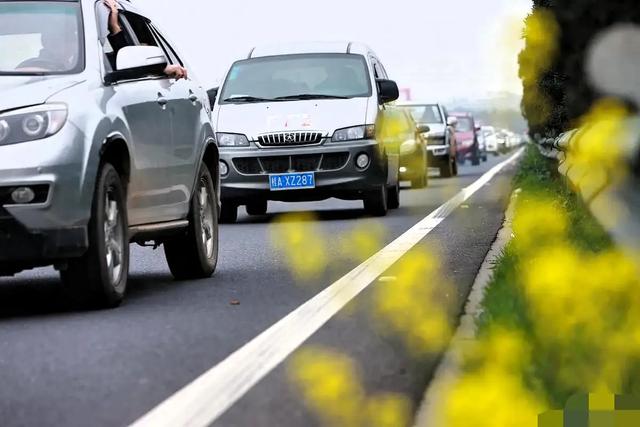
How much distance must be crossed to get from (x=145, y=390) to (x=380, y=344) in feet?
4.51

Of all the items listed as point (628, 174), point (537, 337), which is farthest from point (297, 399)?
point (628, 174)

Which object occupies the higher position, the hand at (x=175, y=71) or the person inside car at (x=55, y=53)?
the person inside car at (x=55, y=53)

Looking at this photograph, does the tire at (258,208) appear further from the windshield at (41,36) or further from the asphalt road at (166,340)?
the windshield at (41,36)

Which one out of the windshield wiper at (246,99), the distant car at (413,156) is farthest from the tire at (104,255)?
the distant car at (413,156)

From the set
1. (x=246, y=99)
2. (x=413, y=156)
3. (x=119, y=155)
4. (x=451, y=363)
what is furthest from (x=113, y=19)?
(x=413, y=156)

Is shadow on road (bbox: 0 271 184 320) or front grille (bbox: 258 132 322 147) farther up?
shadow on road (bbox: 0 271 184 320)

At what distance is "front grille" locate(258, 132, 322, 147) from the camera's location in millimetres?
17500

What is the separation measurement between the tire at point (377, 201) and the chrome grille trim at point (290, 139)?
83 cm

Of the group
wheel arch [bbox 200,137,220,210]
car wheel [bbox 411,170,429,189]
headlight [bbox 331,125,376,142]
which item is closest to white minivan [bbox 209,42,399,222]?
headlight [bbox 331,125,376,142]

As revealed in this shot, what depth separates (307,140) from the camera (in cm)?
1752

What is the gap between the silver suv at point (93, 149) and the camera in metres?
8.12

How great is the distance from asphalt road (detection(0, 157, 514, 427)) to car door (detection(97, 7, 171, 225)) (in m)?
0.52

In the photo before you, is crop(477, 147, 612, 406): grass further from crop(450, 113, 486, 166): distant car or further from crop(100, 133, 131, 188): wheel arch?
crop(450, 113, 486, 166): distant car

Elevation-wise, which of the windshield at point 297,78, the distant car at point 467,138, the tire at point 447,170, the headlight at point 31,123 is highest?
the headlight at point 31,123
